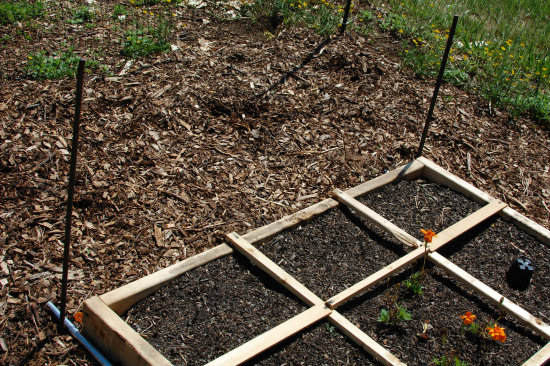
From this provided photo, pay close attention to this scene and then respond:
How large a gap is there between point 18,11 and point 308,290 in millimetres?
4034

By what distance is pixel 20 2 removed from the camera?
596 centimetres

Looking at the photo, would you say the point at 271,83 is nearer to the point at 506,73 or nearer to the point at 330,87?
the point at 330,87

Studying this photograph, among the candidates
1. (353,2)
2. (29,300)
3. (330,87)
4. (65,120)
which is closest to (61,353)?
(29,300)

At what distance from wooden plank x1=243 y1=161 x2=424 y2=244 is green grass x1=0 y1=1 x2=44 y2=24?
11.1 ft

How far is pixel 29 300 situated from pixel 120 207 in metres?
0.88

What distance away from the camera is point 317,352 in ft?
10.9

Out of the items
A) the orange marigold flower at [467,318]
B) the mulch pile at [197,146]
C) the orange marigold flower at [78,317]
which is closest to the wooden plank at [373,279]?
the orange marigold flower at [467,318]

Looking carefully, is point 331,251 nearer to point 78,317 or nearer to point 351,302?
point 351,302

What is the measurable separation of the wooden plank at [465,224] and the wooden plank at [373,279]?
152 mm

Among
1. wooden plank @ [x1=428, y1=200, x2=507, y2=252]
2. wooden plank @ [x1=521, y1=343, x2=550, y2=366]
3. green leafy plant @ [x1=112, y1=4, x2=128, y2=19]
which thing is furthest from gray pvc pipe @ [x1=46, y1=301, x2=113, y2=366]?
green leafy plant @ [x1=112, y1=4, x2=128, y2=19]

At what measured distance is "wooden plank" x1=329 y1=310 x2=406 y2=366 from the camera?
321 cm

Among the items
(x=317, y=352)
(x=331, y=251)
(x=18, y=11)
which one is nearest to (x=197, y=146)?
(x=331, y=251)

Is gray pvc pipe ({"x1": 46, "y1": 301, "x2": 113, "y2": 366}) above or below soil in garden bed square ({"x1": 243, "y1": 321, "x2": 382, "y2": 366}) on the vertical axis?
below

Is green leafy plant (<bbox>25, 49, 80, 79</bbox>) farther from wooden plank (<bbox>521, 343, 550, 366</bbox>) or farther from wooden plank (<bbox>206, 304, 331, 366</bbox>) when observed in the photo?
wooden plank (<bbox>521, 343, 550, 366</bbox>)
